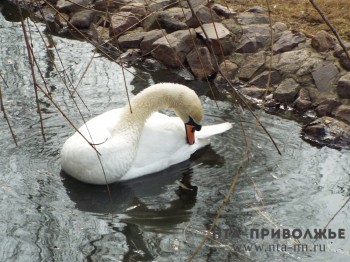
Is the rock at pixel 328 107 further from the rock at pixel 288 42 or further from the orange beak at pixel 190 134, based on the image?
the orange beak at pixel 190 134

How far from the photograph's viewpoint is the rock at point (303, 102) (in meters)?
8.58

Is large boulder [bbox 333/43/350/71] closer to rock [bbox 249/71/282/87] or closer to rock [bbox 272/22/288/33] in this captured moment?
rock [bbox 249/71/282/87]

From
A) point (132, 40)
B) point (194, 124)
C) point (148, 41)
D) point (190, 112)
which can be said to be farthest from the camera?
point (132, 40)

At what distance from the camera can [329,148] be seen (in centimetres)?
743

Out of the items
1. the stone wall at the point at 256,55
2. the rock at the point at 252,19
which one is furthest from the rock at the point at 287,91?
the rock at the point at 252,19

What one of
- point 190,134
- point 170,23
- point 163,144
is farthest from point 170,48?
point 163,144

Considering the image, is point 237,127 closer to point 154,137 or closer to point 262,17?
point 154,137

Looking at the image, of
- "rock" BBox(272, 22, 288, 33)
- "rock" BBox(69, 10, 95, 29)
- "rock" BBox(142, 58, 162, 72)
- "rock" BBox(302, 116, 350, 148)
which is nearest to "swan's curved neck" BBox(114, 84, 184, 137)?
"rock" BBox(302, 116, 350, 148)

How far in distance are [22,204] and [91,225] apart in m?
0.73

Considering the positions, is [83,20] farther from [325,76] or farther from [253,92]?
[325,76]

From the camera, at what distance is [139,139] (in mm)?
7051

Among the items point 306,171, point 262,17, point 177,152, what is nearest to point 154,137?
point 177,152

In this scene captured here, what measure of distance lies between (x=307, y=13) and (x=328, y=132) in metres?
3.58

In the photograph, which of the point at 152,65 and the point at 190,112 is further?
the point at 152,65
